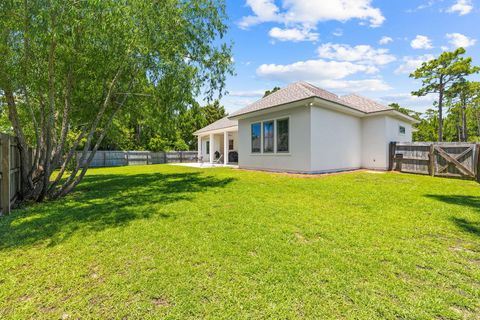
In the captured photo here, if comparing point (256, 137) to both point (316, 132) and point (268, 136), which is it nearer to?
point (268, 136)

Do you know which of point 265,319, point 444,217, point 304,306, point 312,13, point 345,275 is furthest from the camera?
point 312,13

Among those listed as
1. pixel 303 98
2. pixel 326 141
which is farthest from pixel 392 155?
pixel 303 98

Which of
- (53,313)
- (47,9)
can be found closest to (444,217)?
(53,313)

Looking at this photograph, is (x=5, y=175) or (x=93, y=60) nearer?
(x=5, y=175)

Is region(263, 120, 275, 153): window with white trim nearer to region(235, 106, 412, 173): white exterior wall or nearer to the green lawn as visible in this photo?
region(235, 106, 412, 173): white exterior wall

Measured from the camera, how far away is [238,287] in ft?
7.29

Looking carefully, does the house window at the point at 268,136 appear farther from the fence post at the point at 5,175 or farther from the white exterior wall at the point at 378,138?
the fence post at the point at 5,175

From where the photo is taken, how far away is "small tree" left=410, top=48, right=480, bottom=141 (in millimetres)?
22688

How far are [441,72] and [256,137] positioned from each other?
81.2 feet

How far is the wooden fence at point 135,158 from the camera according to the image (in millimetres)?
21023

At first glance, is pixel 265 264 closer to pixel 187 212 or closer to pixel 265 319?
pixel 265 319

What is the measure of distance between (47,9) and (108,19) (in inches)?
42.4

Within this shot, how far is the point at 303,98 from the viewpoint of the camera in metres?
9.40

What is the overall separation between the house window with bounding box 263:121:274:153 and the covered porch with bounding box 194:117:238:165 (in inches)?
182
